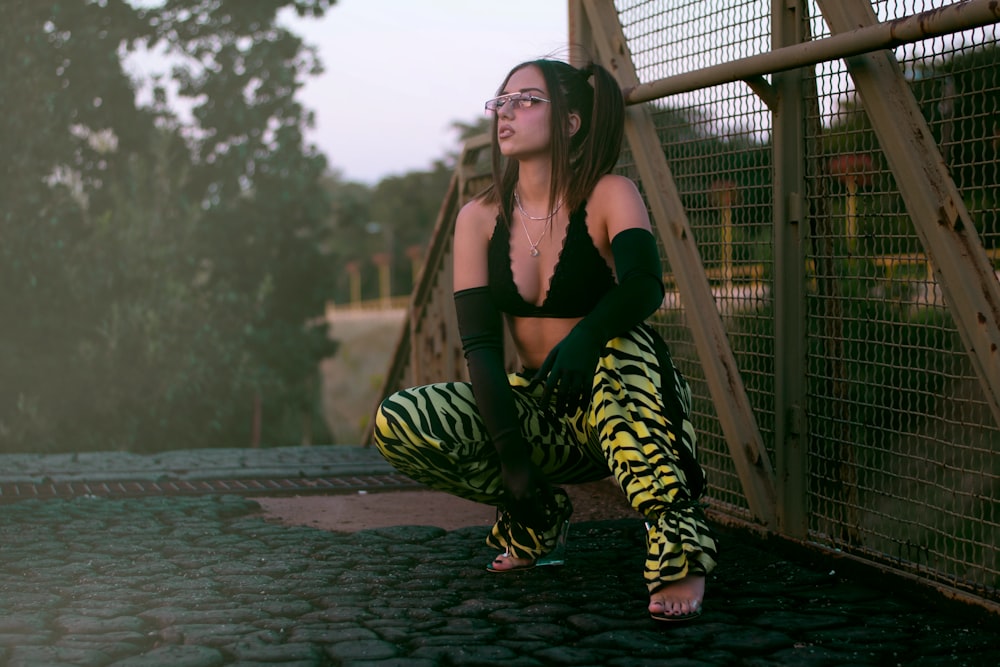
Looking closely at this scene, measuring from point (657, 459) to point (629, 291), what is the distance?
0.48 metres

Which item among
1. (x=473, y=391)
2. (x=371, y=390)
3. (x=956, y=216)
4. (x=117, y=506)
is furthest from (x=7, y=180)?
(x=371, y=390)

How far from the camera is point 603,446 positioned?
3.46 metres

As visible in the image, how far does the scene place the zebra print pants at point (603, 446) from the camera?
332 centimetres

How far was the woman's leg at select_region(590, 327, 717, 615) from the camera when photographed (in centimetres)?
328

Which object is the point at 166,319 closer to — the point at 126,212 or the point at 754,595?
the point at 126,212

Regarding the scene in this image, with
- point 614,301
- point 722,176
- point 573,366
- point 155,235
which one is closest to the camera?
point 573,366

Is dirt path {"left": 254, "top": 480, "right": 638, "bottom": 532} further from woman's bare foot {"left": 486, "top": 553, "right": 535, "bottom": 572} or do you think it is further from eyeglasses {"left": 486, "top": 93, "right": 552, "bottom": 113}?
eyeglasses {"left": 486, "top": 93, "right": 552, "bottom": 113}

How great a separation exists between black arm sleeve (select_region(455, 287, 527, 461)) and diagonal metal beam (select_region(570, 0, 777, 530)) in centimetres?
99

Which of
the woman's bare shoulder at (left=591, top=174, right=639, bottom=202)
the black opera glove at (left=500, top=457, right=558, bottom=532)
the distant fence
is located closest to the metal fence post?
the distant fence

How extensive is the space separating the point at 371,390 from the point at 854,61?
37467 millimetres

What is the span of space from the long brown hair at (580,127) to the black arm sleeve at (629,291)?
0.27 metres

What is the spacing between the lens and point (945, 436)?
3.41m

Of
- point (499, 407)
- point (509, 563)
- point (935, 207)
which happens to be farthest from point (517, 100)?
point (509, 563)

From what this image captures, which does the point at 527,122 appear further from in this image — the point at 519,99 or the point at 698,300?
the point at 698,300
